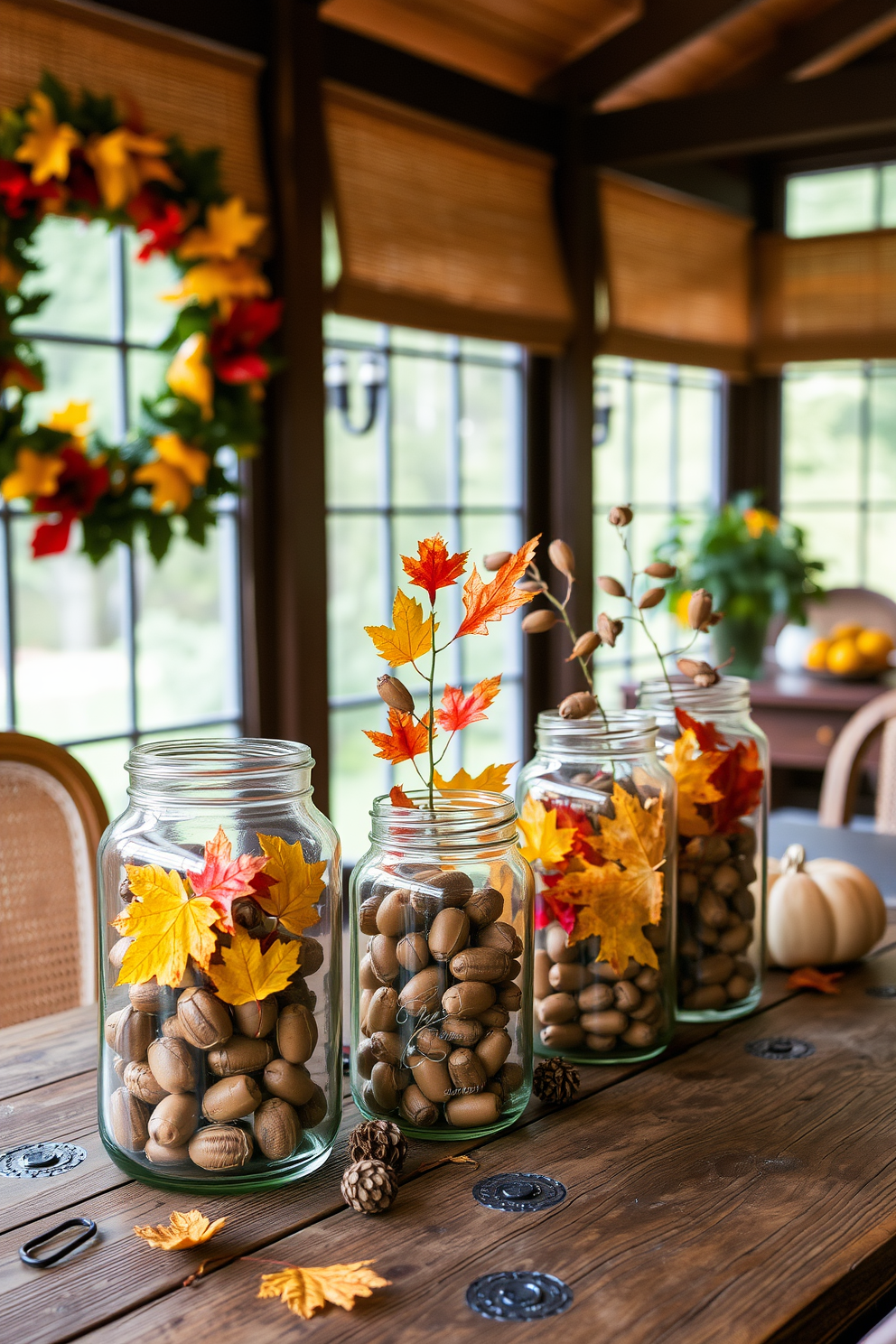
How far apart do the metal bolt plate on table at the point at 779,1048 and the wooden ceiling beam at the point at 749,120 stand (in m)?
2.79

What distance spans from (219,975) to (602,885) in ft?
1.04

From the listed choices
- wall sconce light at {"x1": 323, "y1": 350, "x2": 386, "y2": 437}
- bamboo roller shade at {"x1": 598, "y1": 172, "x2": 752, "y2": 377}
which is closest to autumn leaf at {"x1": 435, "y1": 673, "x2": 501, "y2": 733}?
wall sconce light at {"x1": 323, "y1": 350, "x2": 386, "y2": 437}

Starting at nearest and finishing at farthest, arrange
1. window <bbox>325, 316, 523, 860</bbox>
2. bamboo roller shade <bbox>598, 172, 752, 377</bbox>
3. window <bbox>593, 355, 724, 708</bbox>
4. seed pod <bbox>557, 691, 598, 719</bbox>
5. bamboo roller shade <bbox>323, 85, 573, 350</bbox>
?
seed pod <bbox>557, 691, 598, 719</bbox>
bamboo roller shade <bbox>323, 85, 573, 350</bbox>
window <bbox>325, 316, 523, 860</bbox>
bamboo roller shade <bbox>598, 172, 752, 377</bbox>
window <bbox>593, 355, 724, 708</bbox>

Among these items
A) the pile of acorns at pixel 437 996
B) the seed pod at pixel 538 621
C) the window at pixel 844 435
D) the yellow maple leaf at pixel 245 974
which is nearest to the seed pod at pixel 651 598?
the seed pod at pixel 538 621

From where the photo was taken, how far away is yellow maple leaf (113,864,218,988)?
2.51ft

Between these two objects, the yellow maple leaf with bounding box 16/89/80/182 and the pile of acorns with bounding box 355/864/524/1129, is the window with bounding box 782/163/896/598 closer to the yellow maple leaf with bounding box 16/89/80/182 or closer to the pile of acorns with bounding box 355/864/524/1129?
the yellow maple leaf with bounding box 16/89/80/182

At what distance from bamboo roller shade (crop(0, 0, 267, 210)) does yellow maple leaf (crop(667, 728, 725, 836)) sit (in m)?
1.66

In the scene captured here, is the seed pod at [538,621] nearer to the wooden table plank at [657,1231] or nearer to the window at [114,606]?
the wooden table plank at [657,1231]

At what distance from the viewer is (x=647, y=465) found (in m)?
4.36

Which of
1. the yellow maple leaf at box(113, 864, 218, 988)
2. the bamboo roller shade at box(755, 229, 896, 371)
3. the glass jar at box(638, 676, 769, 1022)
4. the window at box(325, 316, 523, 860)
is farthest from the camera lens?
the bamboo roller shade at box(755, 229, 896, 371)

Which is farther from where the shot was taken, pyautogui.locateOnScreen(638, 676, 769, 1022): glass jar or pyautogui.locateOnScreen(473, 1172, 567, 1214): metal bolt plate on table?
pyautogui.locateOnScreen(638, 676, 769, 1022): glass jar

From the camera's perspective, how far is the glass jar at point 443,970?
829 millimetres

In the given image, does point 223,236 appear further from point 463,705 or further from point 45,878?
point 463,705

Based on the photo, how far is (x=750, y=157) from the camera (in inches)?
182
